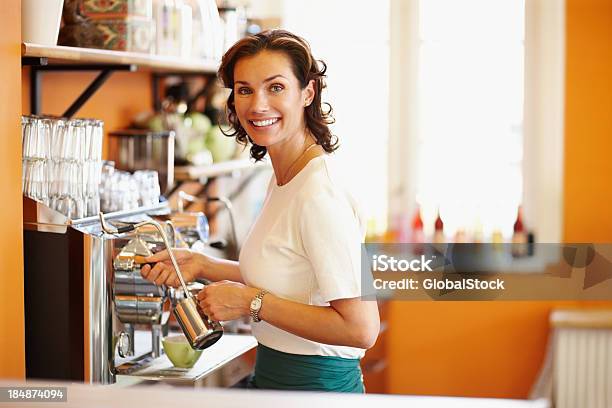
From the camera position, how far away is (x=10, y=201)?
1.54 m

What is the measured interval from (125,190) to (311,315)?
0.57 m

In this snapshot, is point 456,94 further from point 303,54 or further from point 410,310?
point 303,54

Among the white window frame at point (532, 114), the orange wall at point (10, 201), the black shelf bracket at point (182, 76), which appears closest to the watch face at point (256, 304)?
the orange wall at point (10, 201)

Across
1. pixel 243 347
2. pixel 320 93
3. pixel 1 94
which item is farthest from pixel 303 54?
pixel 243 347

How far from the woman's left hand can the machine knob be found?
219 millimetres

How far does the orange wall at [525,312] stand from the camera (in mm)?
3213

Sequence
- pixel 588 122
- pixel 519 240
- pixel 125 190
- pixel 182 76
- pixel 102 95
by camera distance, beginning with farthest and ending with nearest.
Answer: pixel 519 240 → pixel 588 122 → pixel 182 76 → pixel 102 95 → pixel 125 190

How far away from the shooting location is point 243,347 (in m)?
1.95

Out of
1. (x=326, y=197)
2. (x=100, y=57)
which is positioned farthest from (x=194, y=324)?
(x=100, y=57)

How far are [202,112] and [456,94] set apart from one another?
1029mm

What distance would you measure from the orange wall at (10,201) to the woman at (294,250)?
240mm

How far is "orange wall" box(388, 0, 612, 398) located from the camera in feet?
10.5

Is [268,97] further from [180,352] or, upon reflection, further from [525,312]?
[525,312]

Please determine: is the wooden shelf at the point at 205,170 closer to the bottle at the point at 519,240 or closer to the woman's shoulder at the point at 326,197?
the woman's shoulder at the point at 326,197
